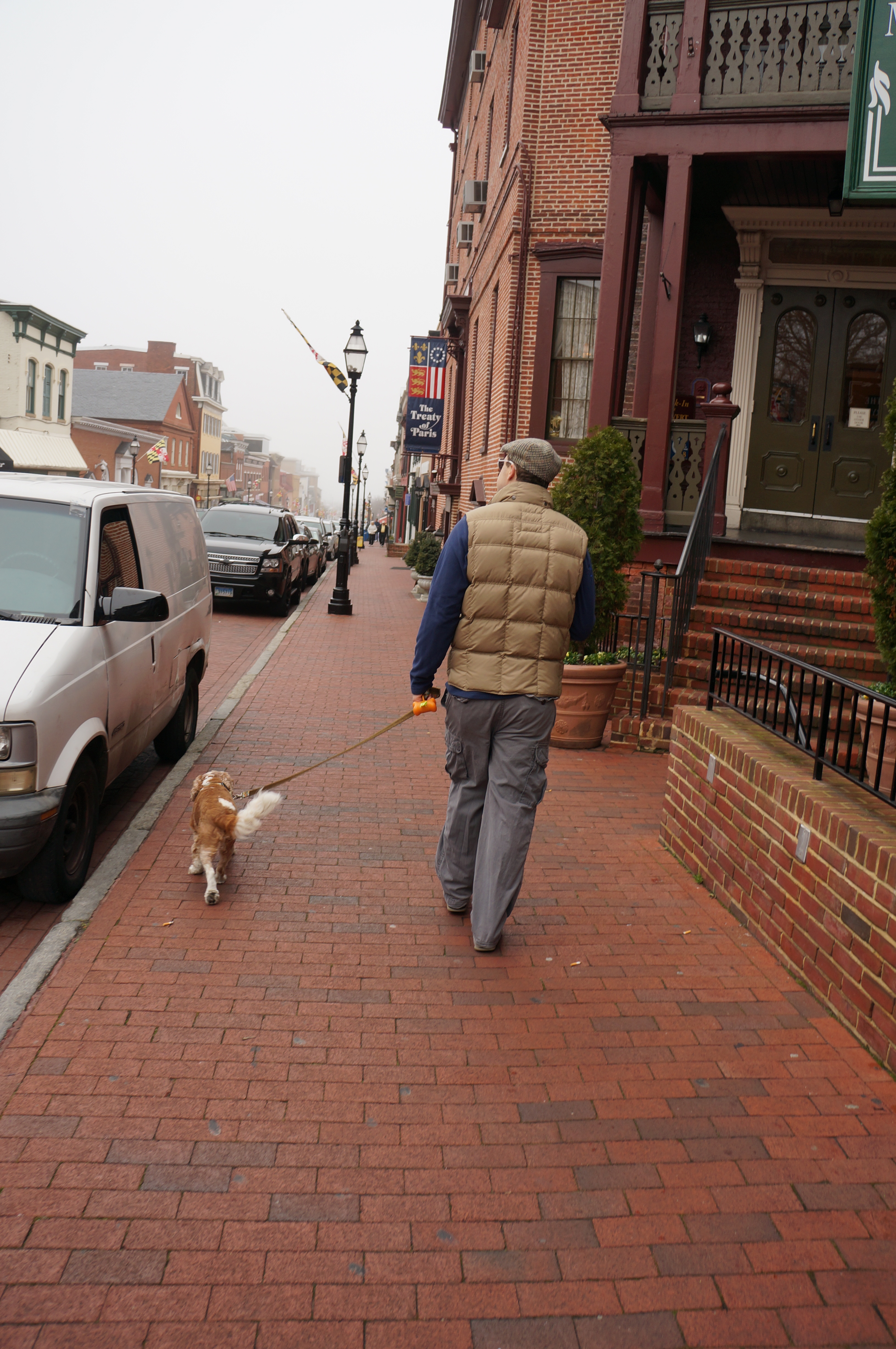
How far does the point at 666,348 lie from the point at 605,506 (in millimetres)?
2613

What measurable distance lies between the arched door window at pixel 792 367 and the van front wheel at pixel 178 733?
7.83 metres

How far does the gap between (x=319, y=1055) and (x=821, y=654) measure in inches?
247

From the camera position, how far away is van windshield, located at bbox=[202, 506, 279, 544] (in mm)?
19859

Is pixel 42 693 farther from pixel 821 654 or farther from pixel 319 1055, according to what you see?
pixel 821 654

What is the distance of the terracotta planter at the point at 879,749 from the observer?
5.30 m

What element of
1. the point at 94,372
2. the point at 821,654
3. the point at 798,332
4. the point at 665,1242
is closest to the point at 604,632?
the point at 821,654

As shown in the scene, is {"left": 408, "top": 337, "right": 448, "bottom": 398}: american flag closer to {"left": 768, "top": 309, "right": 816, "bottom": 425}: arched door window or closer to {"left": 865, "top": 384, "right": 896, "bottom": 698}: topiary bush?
{"left": 768, "top": 309, "right": 816, "bottom": 425}: arched door window

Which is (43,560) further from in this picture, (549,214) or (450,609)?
(549,214)

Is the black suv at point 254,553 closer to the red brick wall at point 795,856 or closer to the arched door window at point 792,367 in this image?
the arched door window at point 792,367

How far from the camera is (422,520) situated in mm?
43250

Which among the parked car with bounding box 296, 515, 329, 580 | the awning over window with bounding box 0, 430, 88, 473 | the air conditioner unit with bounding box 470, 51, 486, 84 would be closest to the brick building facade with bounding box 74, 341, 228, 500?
the awning over window with bounding box 0, 430, 88, 473

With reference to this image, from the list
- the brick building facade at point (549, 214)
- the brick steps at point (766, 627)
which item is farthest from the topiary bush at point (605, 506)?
the brick building facade at point (549, 214)

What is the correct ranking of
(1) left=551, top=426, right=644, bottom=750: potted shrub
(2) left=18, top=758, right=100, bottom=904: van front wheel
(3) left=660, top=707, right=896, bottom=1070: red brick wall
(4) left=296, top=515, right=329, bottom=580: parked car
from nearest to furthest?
1. (3) left=660, top=707, right=896, bottom=1070: red brick wall
2. (2) left=18, top=758, right=100, bottom=904: van front wheel
3. (1) left=551, top=426, right=644, bottom=750: potted shrub
4. (4) left=296, top=515, right=329, bottom=580: parked car

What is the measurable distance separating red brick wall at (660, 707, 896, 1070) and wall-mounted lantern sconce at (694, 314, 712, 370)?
7707mm
